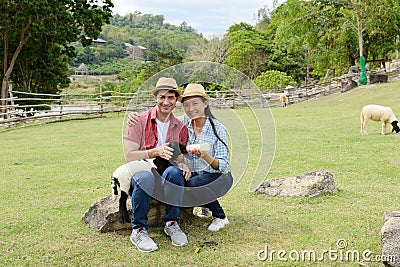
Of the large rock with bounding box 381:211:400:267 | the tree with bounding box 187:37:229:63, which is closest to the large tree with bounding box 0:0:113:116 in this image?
the tree with bounding box 187:37:229:63

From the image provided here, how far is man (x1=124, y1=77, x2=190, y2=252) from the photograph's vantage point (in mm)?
3553

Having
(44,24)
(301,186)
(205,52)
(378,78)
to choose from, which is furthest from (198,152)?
(378,78)

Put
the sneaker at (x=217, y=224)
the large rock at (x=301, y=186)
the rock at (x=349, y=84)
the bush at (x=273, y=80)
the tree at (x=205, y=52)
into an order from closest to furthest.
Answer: the sneaker at (x=217, y=224) → the large rock at (x=301, y=186) → the tree at (x=205, y=52) → the rock at (x=349, y=84) → the bush at (x=273, y=80)

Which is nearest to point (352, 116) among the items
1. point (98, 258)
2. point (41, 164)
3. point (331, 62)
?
point (41, 164)

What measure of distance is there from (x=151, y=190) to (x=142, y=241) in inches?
14.6

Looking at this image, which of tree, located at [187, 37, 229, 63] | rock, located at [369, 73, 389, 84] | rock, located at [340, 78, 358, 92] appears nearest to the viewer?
tree, located at [187, 37, 229, 63]

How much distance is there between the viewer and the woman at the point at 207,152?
3.75m

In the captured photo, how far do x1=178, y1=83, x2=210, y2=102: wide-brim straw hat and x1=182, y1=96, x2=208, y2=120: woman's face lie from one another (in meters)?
0.04

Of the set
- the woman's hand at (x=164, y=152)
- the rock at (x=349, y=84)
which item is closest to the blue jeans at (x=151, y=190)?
the woman's hand at (x=164, y=152)

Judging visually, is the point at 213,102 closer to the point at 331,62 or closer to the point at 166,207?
the point at 166,207

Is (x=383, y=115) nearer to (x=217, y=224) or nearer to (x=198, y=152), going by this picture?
(x=217, y=224)

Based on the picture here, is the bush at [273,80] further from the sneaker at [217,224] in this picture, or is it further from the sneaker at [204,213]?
the sneaker at [217,224]

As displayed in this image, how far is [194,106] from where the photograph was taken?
3758 mm

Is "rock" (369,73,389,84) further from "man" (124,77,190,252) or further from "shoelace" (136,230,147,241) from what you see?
"shoelace" (136,230,147,241)
